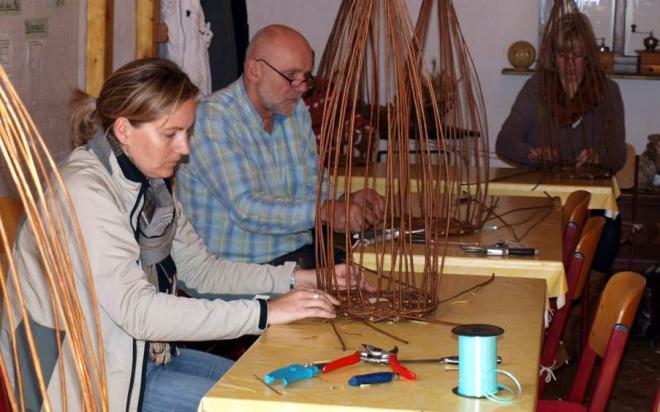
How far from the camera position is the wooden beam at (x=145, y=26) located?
455 centimetres

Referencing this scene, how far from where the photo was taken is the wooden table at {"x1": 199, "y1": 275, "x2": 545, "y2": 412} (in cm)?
183

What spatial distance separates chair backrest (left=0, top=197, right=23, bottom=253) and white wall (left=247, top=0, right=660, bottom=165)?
14.7ft

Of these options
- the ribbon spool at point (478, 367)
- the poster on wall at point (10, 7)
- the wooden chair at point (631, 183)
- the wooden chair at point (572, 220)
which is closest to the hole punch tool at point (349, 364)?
the ribbon spool at point (478, 367)

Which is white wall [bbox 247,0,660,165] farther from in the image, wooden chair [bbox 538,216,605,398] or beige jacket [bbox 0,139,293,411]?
beige jacket [bbox 0,139,293,411]

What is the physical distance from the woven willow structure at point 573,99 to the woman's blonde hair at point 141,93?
9.31ft

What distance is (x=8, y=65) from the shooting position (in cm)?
339

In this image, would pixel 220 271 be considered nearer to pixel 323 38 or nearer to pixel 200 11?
pixel 200 11

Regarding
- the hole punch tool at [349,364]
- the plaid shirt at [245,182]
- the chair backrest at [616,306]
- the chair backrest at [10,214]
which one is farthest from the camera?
the plaid shirt at [245,182]

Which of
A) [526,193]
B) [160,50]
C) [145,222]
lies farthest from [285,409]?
[160,50]

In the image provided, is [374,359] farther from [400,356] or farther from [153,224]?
[153,224]

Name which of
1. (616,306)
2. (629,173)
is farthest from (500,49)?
(616,306)

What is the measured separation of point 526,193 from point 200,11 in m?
1.66

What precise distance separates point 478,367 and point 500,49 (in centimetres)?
567

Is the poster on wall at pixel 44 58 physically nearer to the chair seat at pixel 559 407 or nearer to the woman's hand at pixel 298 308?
the woman's hand at pixel 298 308
